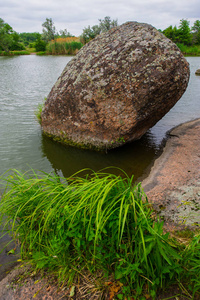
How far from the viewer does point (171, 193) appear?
3309mm

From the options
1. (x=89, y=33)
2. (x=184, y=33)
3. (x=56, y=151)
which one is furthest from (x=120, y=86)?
(x=184, y=33)

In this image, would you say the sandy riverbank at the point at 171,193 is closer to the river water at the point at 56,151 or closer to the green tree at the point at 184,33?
the river water at the point at 56,151

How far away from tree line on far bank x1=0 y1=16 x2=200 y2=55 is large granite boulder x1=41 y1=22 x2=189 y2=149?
133ft

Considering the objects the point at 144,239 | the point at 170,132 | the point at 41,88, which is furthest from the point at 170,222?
the point at 41,88

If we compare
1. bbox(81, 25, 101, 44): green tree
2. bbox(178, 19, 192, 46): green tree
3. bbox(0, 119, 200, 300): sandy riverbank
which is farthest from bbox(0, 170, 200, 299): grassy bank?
bbox(178, 19, 192, 46): green tree

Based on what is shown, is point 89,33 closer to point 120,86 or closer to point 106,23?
point 106,23

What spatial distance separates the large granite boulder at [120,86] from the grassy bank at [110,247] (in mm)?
2657

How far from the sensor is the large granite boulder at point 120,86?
4.43 m

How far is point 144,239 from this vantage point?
1.85 meters

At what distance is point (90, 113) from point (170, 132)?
2.77 meters

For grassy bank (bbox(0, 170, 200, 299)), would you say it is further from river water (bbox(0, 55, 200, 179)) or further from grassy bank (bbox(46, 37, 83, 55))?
grassy bank (bbox(46, 37, 83, 55))

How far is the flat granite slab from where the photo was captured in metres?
2.78

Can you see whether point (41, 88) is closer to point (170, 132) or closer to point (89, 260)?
point (170, 132)

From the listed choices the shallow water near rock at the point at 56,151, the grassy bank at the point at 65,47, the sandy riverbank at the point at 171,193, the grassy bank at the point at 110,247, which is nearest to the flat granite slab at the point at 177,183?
the sandy riverbank at the point at 171,193
